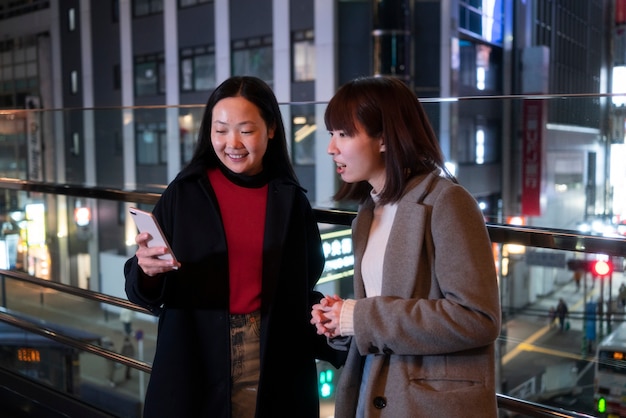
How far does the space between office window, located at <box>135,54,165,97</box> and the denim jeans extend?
1817 cm

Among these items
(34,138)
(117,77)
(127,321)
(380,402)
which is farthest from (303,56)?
(380,402)

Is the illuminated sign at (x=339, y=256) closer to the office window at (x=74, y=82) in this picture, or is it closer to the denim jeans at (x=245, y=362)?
the denim jeans at (x=245, y=362)

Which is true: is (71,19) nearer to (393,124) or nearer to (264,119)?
(264,119)

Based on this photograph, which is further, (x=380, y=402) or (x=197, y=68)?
(x=197, y=68)

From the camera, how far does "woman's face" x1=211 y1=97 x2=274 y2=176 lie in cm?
164

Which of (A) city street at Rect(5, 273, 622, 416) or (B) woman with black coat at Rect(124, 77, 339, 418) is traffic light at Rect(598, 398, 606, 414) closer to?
(B) woman with black coat at Rect(124, 77, 339, 418)

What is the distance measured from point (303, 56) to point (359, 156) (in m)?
14.6

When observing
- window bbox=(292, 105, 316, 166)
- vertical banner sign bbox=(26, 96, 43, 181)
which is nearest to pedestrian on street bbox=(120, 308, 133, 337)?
vertical banner sign bbox=(26, 96, 43, 181)

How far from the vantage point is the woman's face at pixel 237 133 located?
5.38 ft

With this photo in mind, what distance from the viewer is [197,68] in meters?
18.0

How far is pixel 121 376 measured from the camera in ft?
58.1

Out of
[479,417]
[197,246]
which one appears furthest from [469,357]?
[197,246]

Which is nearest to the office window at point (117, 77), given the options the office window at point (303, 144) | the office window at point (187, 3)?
the office window at point (187, 3)

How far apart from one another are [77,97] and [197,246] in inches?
849
